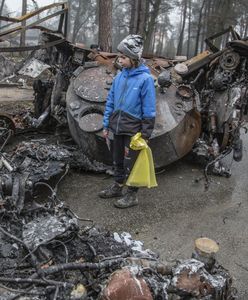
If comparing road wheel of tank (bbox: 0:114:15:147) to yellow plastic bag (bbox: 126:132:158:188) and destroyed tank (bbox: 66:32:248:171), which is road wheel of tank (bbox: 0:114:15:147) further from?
yellow plastic bag (bbox: 126:132:158:188)

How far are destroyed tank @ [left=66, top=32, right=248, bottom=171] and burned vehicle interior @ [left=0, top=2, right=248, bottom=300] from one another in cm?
2

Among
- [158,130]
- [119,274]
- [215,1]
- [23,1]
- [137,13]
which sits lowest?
[119,274]

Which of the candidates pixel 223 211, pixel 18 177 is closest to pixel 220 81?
pixel 223 211

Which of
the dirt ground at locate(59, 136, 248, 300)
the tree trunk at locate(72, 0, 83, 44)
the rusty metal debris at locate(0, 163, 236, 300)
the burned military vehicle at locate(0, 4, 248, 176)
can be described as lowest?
the dirt ground at locate(59, 136, 248, 300)

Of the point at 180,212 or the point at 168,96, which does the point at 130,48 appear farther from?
the point at 180,212

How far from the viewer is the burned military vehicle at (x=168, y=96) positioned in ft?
20.4

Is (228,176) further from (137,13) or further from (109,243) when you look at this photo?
(137,13)

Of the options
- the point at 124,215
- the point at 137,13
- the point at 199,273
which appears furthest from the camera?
the point at 137,13

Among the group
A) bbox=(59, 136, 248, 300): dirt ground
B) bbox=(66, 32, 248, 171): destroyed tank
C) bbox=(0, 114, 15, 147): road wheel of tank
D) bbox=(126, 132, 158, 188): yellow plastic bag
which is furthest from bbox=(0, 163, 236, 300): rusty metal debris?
bbox=(0, 114, 15, 147): road wheel of tank

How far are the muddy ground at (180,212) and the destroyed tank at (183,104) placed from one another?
387 mm

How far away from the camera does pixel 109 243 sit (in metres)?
3.96

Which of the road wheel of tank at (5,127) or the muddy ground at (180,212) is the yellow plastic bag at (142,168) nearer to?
the muddy ground at (180,212)

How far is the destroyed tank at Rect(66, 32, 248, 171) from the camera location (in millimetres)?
6164

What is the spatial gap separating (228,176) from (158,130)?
1.54 meters
